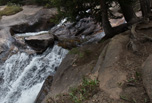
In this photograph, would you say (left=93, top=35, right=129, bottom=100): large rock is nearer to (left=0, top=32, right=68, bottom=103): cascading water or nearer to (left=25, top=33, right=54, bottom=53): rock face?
(left=0, top=32, right=68, bottom=103): cascading water

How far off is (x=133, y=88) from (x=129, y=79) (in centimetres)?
36

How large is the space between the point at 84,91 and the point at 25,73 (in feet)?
21.0

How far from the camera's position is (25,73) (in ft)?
31.9

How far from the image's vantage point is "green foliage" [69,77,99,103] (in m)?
4.15

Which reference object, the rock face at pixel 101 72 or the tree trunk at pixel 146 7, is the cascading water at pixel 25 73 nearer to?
the rock face at pixel 101 72

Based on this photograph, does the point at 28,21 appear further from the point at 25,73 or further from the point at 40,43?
the point at 25,73

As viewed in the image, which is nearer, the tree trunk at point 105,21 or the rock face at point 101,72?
the rock face at point 101,72

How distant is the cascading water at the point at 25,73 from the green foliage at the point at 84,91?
418 cm

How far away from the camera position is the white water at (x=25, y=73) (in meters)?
8.62

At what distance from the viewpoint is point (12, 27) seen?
14125mm

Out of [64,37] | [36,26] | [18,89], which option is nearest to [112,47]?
[18,89]

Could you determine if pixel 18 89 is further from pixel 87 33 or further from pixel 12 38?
pixel 87 33

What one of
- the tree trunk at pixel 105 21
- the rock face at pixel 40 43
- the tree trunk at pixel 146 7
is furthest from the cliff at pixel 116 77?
the rock face at pixel 40 43

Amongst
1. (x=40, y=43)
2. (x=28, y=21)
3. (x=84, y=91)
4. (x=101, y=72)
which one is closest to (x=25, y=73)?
(x=40, y=43)
